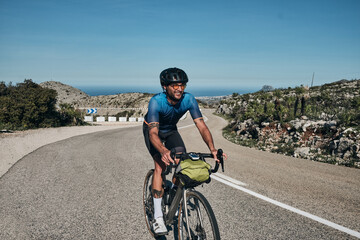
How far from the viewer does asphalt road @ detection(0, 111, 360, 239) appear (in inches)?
141

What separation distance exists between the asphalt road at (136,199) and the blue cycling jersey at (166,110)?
1.68 m

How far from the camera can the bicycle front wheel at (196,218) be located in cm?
258

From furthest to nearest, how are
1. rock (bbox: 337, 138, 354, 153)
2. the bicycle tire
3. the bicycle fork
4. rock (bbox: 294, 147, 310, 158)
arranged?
rock (bbox: 294, 147, 310, 158)
rock (bbox: 337, 138, 354, 153)
the bicycle tire
the bicycle fork

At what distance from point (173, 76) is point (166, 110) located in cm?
51

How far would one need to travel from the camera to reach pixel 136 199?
4.84 metres

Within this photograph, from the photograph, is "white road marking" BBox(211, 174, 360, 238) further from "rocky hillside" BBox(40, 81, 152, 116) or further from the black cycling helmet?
"rocky hillside" BBox(40, 81, 152, 116)

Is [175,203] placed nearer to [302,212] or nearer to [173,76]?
[173,76]

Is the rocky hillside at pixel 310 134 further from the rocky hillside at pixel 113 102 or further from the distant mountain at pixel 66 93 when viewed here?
the distant mountain at pixel 66 93

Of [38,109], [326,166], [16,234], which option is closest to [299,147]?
[326,166]

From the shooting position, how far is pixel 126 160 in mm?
8180

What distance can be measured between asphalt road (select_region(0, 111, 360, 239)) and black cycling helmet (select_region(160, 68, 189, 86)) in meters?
2.25

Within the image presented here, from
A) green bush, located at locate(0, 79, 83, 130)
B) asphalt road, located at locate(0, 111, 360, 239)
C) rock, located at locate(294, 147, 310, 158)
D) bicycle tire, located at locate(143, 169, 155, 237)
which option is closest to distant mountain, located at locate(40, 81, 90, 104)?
green bush, located at locate(0, 79, 83, 130)

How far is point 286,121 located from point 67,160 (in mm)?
10040

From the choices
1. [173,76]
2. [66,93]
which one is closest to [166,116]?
[173,76]
